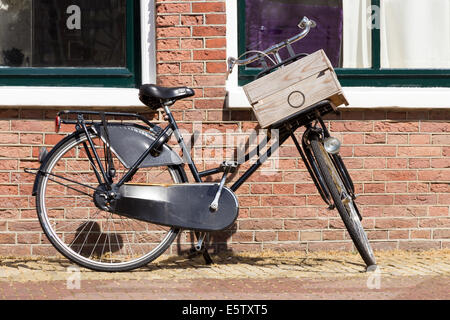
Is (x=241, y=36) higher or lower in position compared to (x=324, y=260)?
higher

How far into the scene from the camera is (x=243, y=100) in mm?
6137

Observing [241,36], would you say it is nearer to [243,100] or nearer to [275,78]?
[243,100]

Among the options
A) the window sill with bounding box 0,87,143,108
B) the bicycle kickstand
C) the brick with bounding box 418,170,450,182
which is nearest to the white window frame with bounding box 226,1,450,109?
the brick with bounding box 418,170,450,182

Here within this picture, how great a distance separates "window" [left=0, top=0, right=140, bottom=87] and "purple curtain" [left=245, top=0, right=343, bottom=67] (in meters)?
0.94

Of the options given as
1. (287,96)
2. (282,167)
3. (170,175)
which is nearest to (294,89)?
(287,96)

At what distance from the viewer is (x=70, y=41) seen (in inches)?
254

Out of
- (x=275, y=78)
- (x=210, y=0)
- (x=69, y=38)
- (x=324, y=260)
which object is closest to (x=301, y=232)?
(x=324, y=260)

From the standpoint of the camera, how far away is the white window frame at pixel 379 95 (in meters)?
6.23

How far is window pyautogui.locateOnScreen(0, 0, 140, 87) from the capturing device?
6.37 m

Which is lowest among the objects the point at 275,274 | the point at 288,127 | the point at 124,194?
the point at 275,274

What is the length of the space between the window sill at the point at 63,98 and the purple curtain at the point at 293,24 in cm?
109

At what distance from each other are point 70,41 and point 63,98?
550mm

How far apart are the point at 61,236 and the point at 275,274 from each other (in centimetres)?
179

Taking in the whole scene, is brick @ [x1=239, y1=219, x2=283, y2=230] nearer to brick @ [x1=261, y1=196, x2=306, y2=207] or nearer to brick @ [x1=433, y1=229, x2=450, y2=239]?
brick @ [x1=261, y1=196, x2=306, y2=207]
